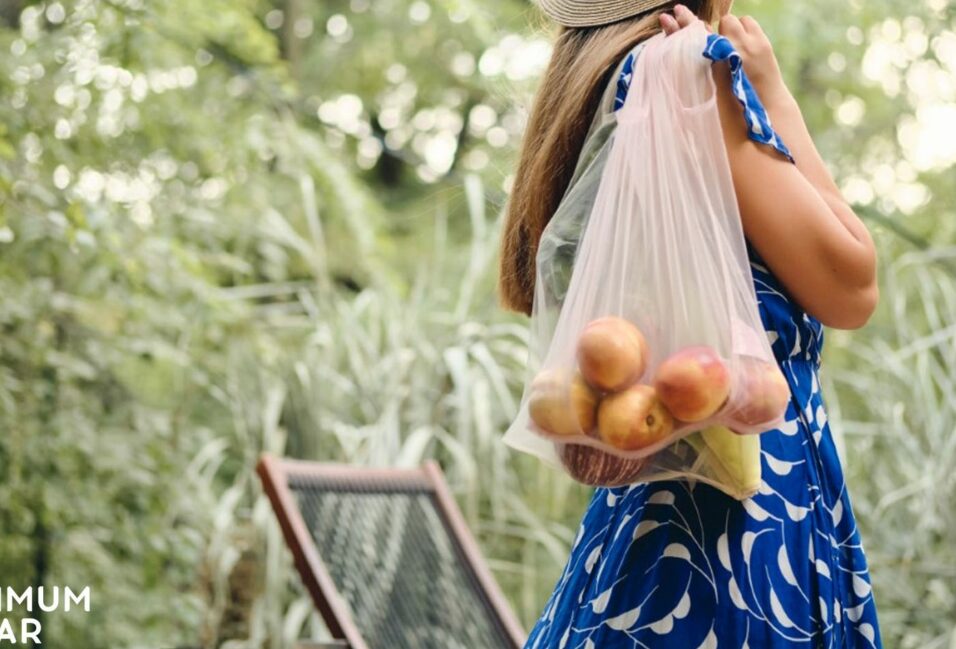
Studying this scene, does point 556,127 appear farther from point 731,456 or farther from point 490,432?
point 490,432

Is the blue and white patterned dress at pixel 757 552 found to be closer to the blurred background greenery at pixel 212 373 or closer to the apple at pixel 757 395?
the apple at pixel 757 395

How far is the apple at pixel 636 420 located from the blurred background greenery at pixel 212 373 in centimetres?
145

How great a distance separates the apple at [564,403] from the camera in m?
1.24

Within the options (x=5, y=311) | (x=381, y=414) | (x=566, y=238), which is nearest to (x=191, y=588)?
(x=381, y=414)

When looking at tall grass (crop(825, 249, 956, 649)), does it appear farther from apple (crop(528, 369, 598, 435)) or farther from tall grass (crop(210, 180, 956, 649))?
apple (crop(528, 369, 598, 435))

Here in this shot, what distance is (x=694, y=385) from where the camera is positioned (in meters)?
1.18

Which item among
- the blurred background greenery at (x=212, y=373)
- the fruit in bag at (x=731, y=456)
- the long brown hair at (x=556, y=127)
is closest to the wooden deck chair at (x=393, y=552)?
the blurred background greenery at (x=212, y=373)

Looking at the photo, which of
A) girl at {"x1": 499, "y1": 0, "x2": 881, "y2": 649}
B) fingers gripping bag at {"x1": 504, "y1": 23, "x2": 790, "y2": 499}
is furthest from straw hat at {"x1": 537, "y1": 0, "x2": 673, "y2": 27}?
fingers gripping bag at {"x1": 504, "y1": 23, "x2": 790, "y2": 499}

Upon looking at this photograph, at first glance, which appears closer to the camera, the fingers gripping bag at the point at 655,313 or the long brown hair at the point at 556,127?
the fingers gripping bag at the point at 655,313

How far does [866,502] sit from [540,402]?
97.1 inches

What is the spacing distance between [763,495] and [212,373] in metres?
2.59

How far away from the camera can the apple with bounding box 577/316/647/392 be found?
1207mm

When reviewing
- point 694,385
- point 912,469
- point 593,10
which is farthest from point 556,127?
point 912,469

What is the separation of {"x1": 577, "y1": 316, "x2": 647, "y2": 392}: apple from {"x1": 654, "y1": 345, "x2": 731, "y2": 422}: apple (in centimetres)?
3
